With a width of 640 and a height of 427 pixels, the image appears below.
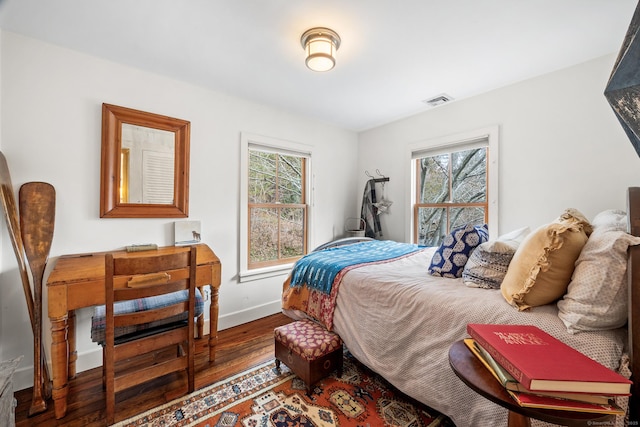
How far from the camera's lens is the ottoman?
175cm

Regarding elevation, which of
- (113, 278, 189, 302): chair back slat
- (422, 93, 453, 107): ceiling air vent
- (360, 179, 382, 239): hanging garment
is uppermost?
(422, 93, 453, 107): ceiling air vent

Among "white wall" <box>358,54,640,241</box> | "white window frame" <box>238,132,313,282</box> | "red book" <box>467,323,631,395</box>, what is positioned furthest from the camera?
"white window frame" <box>238,132,313,282</box>

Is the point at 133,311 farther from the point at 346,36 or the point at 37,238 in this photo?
the point at 346,36

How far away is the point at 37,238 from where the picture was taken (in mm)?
1805

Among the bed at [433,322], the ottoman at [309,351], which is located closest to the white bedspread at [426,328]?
the bed at [433,322]

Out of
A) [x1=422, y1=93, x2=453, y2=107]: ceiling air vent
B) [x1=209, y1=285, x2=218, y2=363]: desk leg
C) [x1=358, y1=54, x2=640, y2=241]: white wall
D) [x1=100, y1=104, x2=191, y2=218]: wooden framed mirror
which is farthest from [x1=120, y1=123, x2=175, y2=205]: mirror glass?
[x1=358, y1=54, x2=640, y2=241]: white wall

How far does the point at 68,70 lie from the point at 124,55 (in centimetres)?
41

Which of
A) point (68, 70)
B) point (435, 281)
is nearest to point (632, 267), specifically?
point (435, 281)

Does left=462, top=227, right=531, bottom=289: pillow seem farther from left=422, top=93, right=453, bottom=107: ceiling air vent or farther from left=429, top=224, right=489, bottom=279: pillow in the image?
left=422, top=93, right=453, bottom=107: ceiling air vent

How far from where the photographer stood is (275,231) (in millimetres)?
3377

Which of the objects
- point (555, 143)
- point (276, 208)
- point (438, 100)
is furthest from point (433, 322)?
point (438, 100)

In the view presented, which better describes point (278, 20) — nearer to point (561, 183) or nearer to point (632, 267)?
point (632, 267)

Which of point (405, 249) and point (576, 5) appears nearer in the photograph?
point (576, 5)

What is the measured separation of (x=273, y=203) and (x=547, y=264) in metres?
2.69
